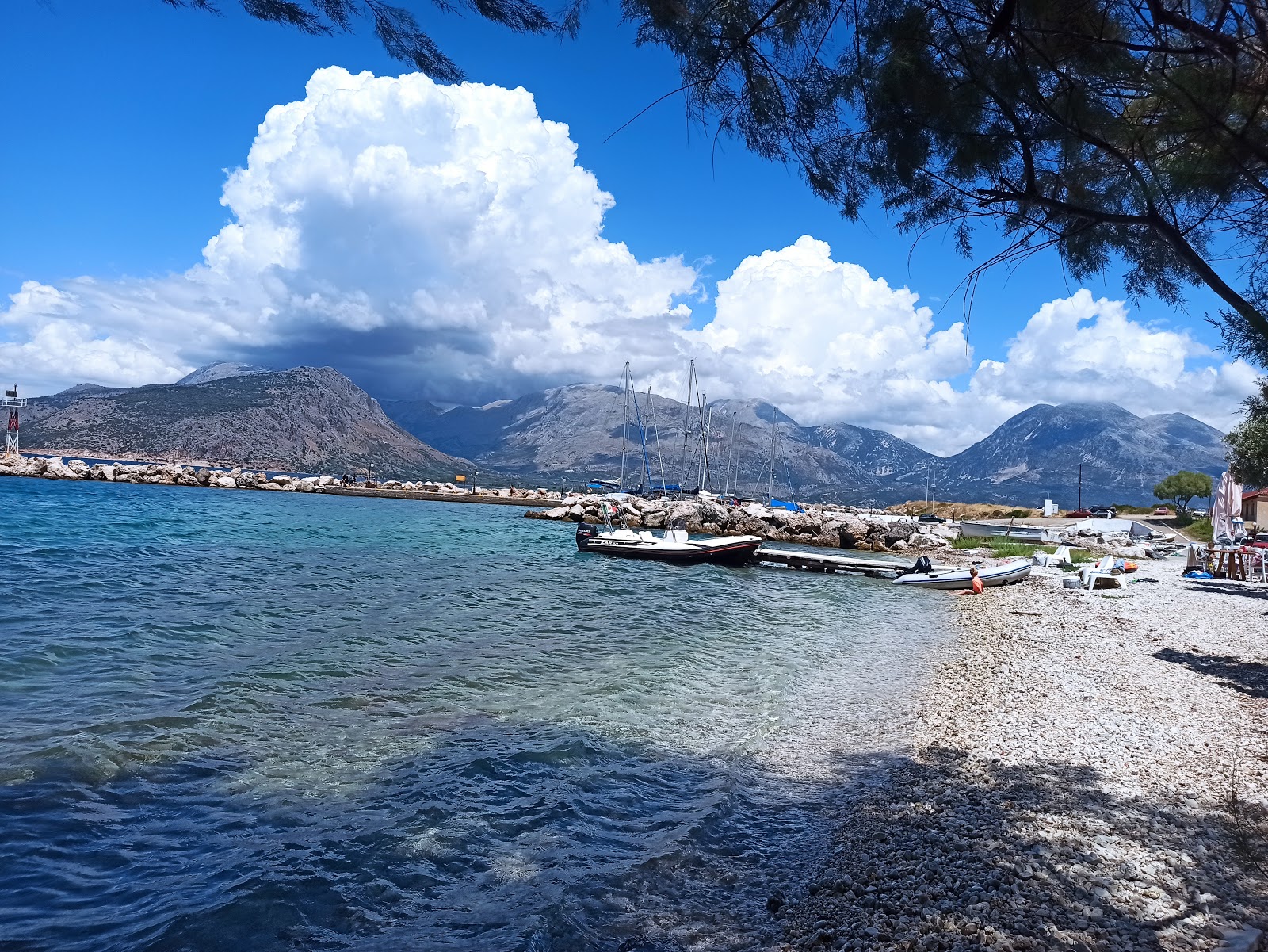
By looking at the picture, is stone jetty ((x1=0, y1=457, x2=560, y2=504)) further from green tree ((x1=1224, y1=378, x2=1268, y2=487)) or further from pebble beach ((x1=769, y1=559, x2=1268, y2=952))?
pebble beach ((x1=769, y1=559, x2=1268, y2=952))

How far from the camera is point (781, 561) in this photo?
36.1 m

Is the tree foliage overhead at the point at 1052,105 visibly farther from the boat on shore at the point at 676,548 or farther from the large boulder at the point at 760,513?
the large boulder at the point at 760,513

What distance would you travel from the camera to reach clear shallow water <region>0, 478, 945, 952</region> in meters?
4.83

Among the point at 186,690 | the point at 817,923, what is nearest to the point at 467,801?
the point at 817,923

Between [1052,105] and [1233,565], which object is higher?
[1052,105]

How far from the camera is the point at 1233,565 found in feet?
85.1

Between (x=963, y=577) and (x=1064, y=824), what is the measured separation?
24028 mm

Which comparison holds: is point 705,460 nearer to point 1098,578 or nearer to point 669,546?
point 669,546

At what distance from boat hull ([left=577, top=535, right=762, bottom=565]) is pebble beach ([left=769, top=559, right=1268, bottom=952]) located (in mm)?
21289

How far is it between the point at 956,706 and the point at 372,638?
34.0ft

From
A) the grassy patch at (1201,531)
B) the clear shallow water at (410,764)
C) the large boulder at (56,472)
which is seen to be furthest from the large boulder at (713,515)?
the large boulder at (56,472)

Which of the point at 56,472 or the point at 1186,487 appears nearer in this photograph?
the point at 1186,487

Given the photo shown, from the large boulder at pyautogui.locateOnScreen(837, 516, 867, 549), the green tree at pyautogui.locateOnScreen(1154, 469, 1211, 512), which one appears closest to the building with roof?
the green tree at pyautogui.locateOnScreen(1154, 469, 1211, 512)

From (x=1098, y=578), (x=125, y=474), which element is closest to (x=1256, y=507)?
(x=1098, y=578)
